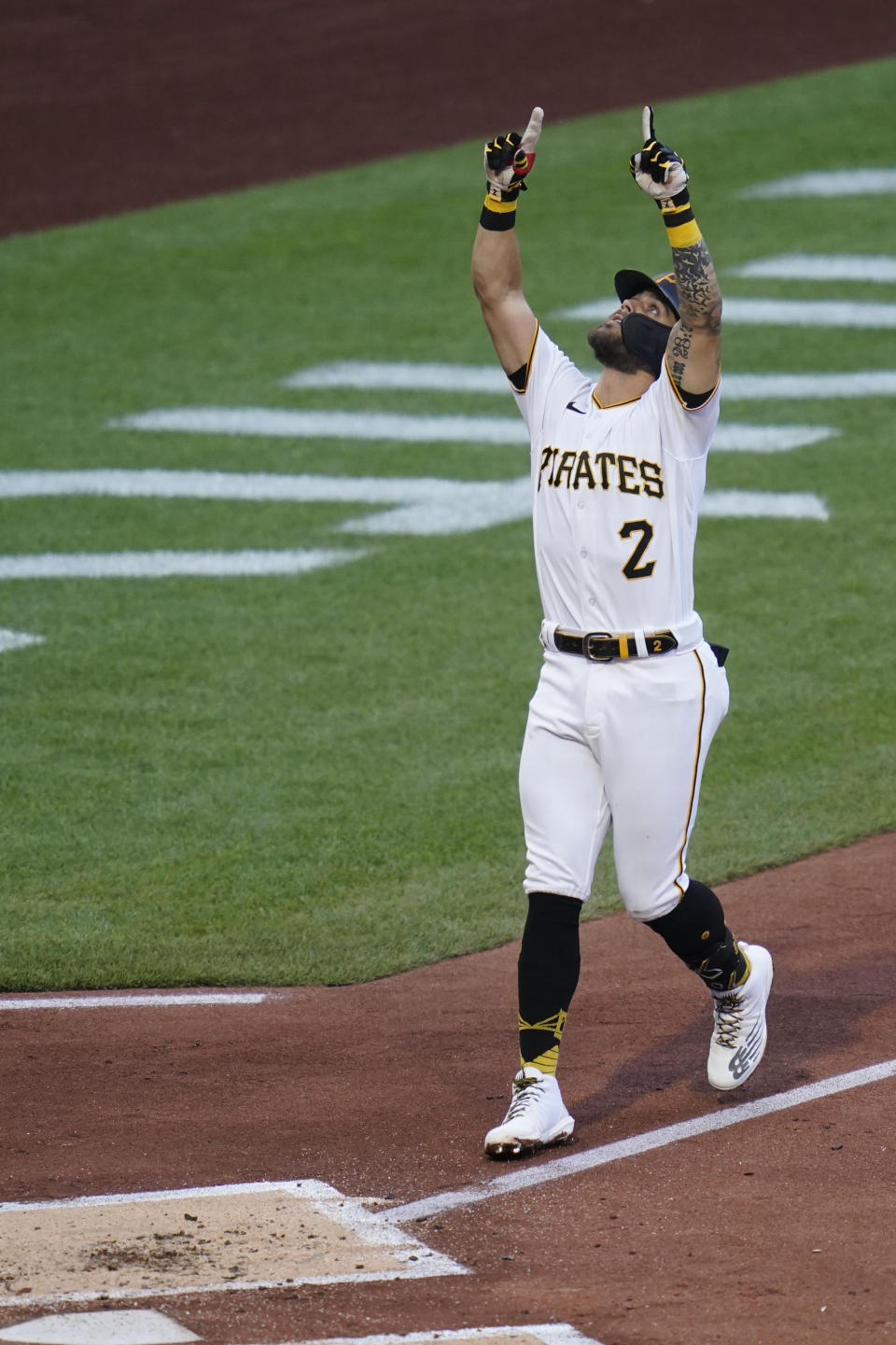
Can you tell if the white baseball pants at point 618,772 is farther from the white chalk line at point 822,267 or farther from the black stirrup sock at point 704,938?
the white chalk line at point 822,267

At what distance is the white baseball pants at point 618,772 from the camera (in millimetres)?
5047

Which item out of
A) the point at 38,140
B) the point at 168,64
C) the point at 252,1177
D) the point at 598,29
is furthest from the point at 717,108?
Answer: the point at 252,1177

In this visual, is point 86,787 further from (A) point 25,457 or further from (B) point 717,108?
(B) point 717,108

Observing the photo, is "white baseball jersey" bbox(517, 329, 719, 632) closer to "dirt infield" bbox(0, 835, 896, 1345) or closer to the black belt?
the black belt

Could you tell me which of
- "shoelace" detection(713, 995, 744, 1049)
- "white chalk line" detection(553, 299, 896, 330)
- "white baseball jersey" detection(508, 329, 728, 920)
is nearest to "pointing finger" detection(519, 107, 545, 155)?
"white baseball jersey" detection(508, 329, 728, 920)

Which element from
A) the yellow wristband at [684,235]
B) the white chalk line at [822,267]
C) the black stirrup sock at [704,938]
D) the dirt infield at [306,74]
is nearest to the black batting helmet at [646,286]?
the yellow wristband at [684,235]

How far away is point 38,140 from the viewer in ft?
66.8

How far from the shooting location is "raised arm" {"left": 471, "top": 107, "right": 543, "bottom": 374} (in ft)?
17.7

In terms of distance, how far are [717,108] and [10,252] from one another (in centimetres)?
851

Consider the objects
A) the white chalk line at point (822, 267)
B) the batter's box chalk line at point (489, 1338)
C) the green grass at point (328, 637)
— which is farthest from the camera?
the white chalk line at point (822, 267)

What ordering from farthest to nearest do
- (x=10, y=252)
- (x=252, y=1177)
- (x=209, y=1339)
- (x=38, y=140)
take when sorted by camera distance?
(x=38, y=140) < (x=10, y=252) < (x=252, y=1177) < (x=209, y=1339)

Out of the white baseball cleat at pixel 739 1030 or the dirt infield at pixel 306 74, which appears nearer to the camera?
the white baseball cleat at pixel 739 1030

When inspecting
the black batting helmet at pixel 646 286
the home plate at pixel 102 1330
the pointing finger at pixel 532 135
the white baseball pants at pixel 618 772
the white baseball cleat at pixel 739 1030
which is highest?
the pointing finger at pixel 532 135

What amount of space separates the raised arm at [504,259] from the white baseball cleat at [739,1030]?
1.81 metres
